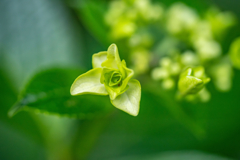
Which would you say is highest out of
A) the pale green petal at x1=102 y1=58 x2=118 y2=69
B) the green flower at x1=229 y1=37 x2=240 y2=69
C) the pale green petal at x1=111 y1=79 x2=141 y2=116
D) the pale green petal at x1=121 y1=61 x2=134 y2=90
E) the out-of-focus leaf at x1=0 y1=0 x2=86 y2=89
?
the out-of-focus leaf at x1=0 y1=0 x2=86 y2=89

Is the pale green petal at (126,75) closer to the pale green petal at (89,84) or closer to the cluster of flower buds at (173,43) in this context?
the pale green petal at (89,84)

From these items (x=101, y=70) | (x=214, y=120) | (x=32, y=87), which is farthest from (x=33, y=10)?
(x=214, y=120)

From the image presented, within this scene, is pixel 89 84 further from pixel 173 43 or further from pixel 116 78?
pixel 173 43

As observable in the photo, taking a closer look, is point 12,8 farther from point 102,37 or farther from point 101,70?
point 101,70

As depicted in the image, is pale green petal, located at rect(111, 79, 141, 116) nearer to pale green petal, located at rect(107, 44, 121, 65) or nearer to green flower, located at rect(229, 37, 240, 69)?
pale green petal, located at rect(107, 44, 121, 65)

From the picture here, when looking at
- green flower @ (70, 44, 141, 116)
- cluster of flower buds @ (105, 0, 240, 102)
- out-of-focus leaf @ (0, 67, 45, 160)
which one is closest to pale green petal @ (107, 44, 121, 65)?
green flower @ (70, 44, 141, 116)

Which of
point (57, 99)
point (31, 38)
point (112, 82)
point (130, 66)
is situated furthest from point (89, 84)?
point (31, 38)

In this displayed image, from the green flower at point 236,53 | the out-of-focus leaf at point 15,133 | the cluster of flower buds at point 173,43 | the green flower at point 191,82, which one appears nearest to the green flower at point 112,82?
the green flower at point 191,82
